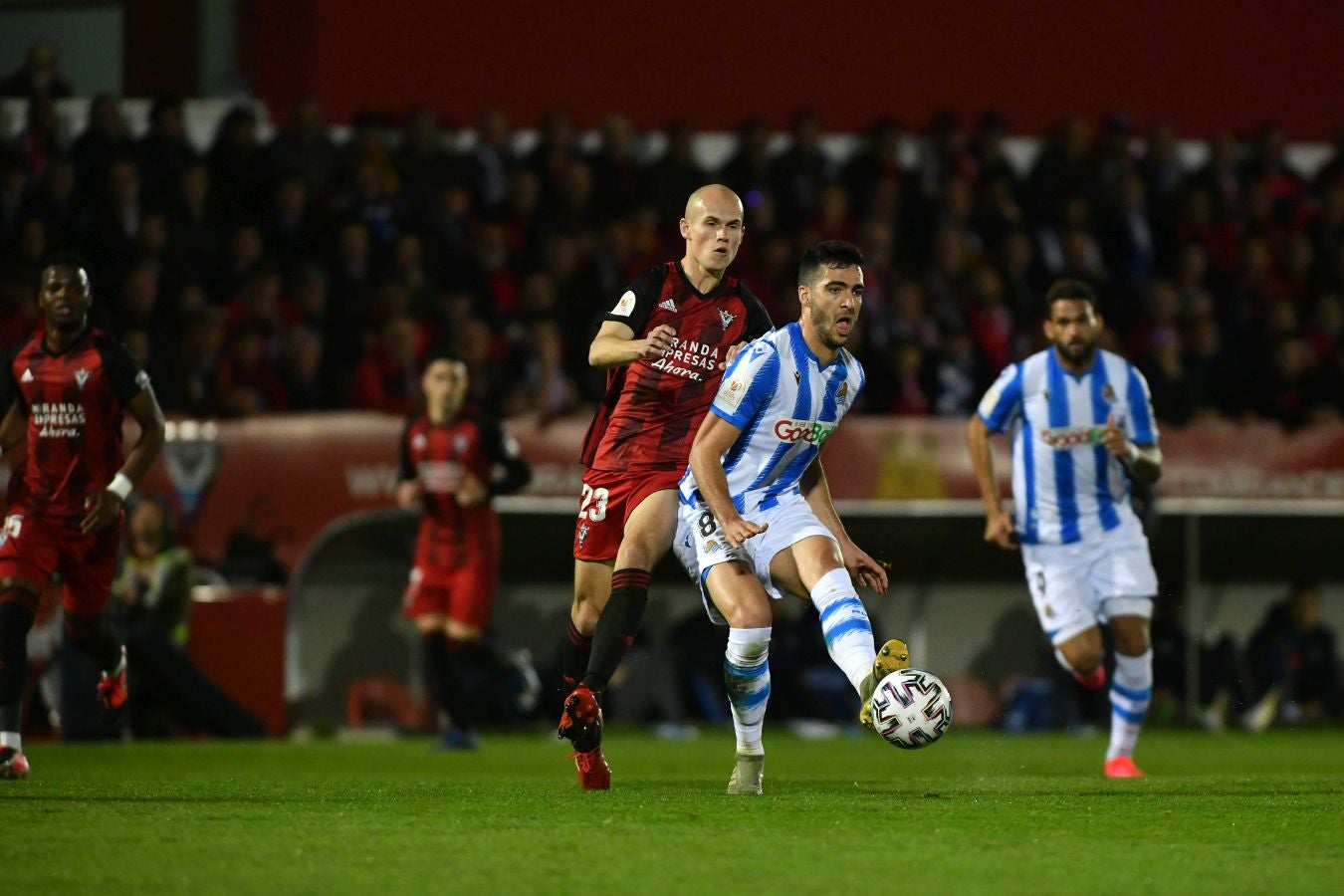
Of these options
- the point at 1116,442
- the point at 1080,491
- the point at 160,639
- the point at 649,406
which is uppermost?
the point at 649,406

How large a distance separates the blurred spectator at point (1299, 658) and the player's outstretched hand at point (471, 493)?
258 inches

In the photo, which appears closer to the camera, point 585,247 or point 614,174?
point 585,247

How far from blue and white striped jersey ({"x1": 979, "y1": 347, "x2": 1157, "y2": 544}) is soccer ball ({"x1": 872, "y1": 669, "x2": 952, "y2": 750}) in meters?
3.45

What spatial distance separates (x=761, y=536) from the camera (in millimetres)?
6785

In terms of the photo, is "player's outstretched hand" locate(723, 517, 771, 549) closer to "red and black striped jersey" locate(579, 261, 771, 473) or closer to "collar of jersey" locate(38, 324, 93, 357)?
"red and black striped jersey" locate(579, 261, 771, 473)

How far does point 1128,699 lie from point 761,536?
9.63ft

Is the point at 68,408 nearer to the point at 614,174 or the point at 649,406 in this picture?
the point at 649,406

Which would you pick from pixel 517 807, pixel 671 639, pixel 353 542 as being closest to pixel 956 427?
pixel 671 639

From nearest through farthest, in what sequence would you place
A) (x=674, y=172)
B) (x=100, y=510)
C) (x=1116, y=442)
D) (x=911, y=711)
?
(x=911, y=711), (x=100, y=510), (x=1116, y=442), (x=674, y=172)

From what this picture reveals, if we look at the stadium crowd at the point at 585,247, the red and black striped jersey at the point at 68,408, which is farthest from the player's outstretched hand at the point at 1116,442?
the stadium crowd at the point at 585,247

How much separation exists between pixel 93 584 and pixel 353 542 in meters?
5.57

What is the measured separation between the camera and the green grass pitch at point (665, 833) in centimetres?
458

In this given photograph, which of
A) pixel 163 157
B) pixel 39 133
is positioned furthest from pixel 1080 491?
pixel 39 133

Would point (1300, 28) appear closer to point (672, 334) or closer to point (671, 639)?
point (671, 639)
